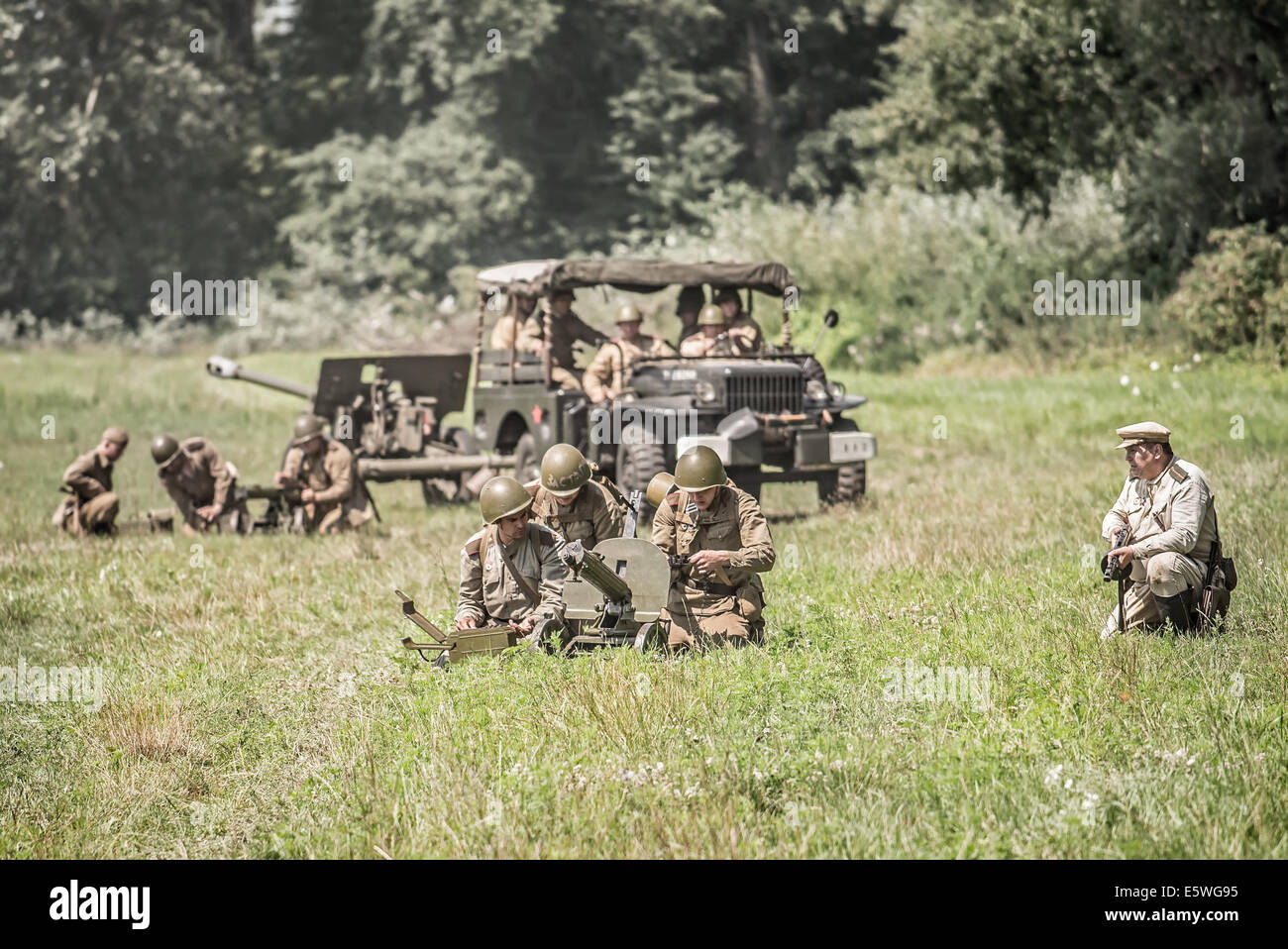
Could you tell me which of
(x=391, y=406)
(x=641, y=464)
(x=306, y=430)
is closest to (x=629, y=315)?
(x=641, y=464)

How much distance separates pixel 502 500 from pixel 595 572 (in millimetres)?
786

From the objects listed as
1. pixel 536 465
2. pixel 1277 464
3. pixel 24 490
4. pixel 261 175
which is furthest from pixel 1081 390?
pixel 261 175

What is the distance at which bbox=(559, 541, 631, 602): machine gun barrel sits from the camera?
7.67 m

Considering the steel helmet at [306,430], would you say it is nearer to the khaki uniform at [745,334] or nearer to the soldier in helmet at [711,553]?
the khaki uniform at [745,334]

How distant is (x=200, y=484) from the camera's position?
1549 cm

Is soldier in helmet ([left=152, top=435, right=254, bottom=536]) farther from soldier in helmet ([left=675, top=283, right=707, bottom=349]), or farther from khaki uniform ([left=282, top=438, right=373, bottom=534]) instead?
soldier in helmet ([left=675, top=283, right=707, bottom=349])

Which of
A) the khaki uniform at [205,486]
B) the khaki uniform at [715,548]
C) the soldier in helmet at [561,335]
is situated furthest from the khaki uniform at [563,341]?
the khaki uniform at [715,548]

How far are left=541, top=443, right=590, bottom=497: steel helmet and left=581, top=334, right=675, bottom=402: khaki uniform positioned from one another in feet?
20.5

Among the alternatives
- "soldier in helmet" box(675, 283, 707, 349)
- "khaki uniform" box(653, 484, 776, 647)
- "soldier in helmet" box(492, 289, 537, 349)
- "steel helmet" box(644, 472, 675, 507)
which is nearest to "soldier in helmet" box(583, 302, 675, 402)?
"soldier in helmet" box(675, 283, 707, 349)

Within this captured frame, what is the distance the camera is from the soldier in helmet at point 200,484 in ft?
50.2

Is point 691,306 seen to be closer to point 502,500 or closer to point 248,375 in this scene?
point 248,375

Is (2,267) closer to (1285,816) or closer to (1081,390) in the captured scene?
(1081,390)

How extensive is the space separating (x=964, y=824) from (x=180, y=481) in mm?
11256

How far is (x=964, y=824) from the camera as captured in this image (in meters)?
5.73
